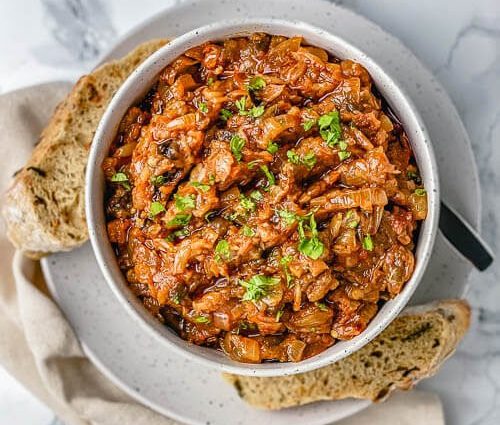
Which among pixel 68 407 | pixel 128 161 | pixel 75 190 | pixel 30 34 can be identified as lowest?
pixel 68 407

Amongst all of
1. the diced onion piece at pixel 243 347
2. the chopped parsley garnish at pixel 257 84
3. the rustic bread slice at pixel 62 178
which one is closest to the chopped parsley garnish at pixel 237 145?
the chopped parsley garnish at pixel 257 84

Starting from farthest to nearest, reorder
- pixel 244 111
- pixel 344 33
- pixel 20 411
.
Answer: pixel 20 411
pixel 344 33
pixel 244 111

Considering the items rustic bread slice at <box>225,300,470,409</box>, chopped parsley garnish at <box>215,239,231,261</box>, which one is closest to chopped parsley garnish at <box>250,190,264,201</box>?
chopped parsley garnish at <box>215,239,231,261</box>

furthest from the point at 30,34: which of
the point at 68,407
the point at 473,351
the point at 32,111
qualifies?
the point at 473,351

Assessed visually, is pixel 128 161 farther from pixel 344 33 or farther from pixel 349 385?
pixel 349 385

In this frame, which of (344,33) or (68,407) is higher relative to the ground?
(344,33)

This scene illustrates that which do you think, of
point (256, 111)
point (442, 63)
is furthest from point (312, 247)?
point (442, 63)

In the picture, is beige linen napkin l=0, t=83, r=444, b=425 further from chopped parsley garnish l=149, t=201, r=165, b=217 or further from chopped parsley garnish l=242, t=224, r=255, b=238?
chopped parsley garnish l=242, t=224, r=255, b=238
